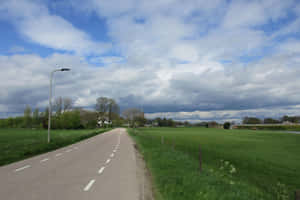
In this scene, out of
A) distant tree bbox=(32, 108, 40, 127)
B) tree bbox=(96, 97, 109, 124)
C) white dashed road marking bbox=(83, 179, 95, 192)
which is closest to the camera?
white dashed road marking bbox=(83, 179, 95, 192)

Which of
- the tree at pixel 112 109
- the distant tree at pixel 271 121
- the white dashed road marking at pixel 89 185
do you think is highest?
the tree at pixel 112 109

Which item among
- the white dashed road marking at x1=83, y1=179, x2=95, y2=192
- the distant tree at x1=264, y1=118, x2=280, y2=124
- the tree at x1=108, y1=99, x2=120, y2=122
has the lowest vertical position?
the distant tree at x1=264, y1=118, x2=280, y2=124

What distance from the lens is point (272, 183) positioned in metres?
10.5

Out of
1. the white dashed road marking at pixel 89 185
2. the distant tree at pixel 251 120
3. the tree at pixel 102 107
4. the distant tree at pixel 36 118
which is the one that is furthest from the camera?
the distant tree at pixel 251 120

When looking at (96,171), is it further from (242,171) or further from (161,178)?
(242,171)

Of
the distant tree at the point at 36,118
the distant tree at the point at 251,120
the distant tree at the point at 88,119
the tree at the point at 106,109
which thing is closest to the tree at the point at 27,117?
the distant tree at the point at 36,118

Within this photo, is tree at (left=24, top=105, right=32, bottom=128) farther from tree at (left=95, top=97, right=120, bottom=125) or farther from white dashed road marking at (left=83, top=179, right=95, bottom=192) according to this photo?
white dashed road marking at (left=83, top=179, right=95, bottom=192)

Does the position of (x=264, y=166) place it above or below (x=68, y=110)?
below

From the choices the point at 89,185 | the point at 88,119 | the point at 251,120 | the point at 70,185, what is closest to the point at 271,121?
the point at 251,120

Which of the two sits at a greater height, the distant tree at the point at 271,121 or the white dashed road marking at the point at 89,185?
the white dashed road marking at the point at 89,185

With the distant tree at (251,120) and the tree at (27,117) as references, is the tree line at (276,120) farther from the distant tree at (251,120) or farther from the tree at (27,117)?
the tree at (27,117)

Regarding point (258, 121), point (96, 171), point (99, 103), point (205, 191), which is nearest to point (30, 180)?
point (96, 171)

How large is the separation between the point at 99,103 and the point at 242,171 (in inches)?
3157

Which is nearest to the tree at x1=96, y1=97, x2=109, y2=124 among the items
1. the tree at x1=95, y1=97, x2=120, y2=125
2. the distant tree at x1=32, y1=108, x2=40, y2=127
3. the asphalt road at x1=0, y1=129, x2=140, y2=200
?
the tree at x1=95, y1=97, x2=120, y2=125
